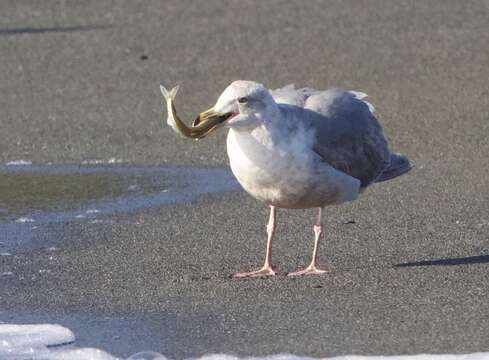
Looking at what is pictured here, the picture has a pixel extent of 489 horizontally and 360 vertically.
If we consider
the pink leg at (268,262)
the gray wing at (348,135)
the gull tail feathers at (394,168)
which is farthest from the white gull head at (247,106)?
the gull tail feathers at (394,168)

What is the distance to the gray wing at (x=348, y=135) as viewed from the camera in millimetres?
7289

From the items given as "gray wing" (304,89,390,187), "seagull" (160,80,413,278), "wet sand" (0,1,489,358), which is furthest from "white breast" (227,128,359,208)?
"wet sand" (0,1,489,358)

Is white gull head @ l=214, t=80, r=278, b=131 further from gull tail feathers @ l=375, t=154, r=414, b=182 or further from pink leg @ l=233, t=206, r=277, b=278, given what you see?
gull tail feathers @ l=375, t=154, r=414, b=182

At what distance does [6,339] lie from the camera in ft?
20.3

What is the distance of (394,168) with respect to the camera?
800 centimetres

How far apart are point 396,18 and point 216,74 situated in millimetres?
3281

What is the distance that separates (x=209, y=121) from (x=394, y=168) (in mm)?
1511

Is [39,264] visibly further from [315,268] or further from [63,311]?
[315,268]

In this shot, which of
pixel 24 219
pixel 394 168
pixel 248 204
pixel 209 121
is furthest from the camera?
pixel 248 204

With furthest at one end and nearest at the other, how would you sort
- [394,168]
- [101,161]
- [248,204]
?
1. [101,161]
2. [248,204]
3. [394,168]

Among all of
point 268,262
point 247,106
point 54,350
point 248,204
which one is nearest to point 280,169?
point 247,106

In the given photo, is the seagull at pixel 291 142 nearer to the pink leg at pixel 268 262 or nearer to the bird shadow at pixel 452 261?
the pink leg at pixel 268 262

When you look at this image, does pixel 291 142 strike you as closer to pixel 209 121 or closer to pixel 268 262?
pixel 209 121

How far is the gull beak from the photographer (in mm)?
6938
